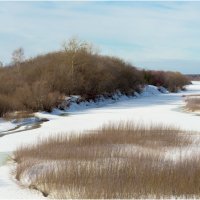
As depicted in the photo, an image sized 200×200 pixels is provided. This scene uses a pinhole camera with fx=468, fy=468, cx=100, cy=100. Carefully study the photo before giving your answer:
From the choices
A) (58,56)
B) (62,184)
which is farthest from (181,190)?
(58,56)

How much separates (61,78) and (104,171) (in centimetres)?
2913

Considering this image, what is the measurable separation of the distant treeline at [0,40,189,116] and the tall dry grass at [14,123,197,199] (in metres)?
14.3

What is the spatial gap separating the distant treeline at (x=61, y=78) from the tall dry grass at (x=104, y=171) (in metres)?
14.3

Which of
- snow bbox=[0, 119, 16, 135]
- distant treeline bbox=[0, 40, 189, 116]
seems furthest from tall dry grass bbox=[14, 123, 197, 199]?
distant treeline bbox=[0, 40, 189, 116]

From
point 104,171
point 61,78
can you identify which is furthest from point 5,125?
point 61,78

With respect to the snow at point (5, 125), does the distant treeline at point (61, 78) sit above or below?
above

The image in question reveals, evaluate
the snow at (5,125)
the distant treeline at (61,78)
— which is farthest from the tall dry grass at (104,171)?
the distant treeline at (61,78)

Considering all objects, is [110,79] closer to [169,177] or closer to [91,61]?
[91,61]

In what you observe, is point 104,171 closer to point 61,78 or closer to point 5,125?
point 5,125

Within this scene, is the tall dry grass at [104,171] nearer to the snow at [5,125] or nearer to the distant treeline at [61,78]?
the snow at [5,125]

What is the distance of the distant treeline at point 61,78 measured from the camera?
95.3 ft

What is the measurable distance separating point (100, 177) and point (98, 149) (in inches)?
126

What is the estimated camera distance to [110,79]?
150 ft

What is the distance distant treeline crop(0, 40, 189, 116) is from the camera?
2905cm
